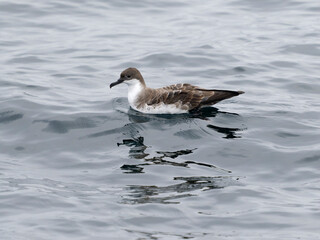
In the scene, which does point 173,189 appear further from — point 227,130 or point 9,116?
point 9,116

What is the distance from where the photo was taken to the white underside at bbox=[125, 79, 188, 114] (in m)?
12.6

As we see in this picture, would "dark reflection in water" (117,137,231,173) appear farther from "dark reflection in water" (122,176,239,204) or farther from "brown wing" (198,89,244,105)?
"brown wing" (198,89,244,105)

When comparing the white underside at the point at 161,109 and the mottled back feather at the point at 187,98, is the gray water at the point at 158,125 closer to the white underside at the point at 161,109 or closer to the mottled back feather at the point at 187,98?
the white underside at the point at 161,109

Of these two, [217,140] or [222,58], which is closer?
[217,140]

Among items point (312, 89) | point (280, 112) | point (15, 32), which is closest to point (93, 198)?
point (280, 112)

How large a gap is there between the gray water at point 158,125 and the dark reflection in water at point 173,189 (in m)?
0.03

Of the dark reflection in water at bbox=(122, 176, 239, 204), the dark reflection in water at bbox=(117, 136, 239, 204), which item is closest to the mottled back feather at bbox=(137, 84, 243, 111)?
the dark reflection in water at bbox=(117, 136, 239, 204)

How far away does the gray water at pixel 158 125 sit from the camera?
854cm

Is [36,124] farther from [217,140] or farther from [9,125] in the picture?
[217,140]

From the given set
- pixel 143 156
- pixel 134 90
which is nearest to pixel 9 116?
pixel 134 90

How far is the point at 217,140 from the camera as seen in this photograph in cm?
1116

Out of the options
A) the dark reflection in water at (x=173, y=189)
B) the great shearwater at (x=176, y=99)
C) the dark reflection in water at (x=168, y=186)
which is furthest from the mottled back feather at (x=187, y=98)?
the dark reflection in water at (x=173, y=189)

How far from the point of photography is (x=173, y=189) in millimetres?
9328

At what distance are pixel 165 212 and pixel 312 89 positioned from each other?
647 cm
